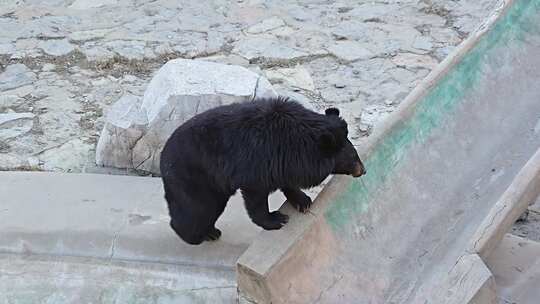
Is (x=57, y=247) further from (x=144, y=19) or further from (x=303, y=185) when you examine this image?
(x=144, y=19)

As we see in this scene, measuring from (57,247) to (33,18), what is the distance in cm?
386

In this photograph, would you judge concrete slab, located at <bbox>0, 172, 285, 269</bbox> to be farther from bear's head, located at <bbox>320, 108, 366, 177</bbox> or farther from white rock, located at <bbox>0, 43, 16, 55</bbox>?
white rock, located at <bbox>0, 43, 16, 55</bbox>

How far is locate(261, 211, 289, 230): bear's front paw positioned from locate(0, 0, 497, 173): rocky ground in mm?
2110

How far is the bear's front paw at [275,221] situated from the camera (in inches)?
122

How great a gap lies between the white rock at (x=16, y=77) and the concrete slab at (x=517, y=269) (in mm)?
4002

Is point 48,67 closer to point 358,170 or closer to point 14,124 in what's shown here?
point 14,124

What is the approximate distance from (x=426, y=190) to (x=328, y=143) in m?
0.85

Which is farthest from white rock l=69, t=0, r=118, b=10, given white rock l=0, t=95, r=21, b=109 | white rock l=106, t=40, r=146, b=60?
white rock l=0, t=95, r=21, b=109

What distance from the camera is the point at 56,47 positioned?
661cm

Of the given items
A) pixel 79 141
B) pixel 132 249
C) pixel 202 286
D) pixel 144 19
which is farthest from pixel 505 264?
pixel 144 19

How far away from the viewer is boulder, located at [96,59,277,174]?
4574mm

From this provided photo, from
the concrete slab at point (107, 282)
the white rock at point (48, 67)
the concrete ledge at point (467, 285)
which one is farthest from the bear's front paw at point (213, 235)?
the white rock at point (48, 67)

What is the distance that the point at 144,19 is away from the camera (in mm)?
7105

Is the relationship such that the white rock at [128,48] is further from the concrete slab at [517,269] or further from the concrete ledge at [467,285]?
the concrete ledge at [467,285]
